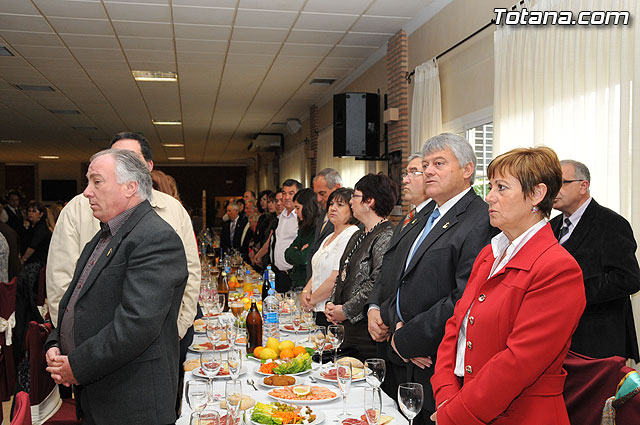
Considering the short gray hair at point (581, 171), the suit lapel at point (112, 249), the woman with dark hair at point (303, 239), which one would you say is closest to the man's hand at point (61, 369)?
the suit lapel at point (112, 249)

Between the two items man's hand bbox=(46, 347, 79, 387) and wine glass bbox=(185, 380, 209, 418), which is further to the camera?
man's hand bbox=(46, 347, 79, 387)

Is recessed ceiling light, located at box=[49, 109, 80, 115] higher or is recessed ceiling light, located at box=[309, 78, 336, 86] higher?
recessed ceiling light, located at box=[309, 78, 336, 86]

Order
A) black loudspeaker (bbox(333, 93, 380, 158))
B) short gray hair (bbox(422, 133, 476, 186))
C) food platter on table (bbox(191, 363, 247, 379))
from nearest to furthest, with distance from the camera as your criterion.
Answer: food platter on table (bbox(191, 363, 247, 379)), short gray hair (bbox(422, 133, 476, 186)), black loudspeaker (bbox(333, 93, 380, 158))

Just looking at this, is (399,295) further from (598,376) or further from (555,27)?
(555,27)

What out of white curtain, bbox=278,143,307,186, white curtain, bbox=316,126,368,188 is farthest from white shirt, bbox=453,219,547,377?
white curtain, bbox=278,143,307,186

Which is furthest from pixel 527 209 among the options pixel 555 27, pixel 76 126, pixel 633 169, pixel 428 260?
pixel 76 126

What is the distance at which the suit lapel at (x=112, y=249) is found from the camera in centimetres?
231

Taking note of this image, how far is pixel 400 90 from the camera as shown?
7297mm

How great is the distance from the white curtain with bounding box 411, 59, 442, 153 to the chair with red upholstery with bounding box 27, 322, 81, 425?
4396mm

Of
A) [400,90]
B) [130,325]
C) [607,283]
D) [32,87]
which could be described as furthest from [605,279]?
[32,87]

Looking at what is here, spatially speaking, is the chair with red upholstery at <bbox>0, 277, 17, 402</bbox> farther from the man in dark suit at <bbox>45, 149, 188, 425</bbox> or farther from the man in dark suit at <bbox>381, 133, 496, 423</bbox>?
the man in dark suit at <bbox>381, 133, 496, 423</bbox>

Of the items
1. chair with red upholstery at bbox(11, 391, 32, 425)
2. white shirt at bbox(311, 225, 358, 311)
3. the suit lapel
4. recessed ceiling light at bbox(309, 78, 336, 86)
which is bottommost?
chair with red upholstery at bbox(11, 391, 32, 425)

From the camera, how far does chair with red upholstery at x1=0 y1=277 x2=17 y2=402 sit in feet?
14.4

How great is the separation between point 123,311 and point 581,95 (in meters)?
3.12
